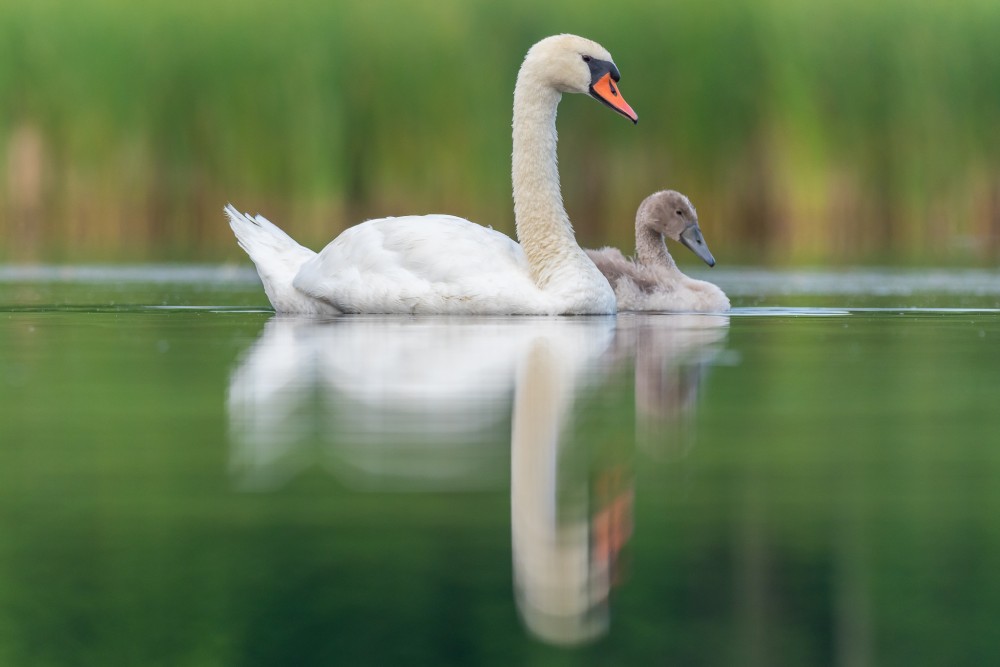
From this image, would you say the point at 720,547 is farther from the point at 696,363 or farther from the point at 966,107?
the point at 966,107

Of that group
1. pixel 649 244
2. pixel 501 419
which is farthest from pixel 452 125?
pixel 501 419

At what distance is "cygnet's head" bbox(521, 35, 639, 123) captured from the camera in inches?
398

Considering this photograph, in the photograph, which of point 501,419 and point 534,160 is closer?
point 501,419

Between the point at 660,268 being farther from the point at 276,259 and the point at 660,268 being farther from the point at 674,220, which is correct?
the point at 276,259

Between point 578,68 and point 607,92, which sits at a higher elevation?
point 578,68

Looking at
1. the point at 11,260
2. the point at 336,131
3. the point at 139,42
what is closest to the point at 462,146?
the point at 336,131

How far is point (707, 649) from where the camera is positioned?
284cm

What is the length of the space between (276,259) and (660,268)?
2.51m

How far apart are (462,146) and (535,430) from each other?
14.6 metres

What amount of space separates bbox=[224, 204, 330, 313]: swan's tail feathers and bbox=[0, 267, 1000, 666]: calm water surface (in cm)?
261

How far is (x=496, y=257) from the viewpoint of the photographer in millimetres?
9617

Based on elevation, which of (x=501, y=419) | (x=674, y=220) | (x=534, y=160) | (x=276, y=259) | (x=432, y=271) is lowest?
(x=501, y=419)

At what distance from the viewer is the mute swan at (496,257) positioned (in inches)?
375

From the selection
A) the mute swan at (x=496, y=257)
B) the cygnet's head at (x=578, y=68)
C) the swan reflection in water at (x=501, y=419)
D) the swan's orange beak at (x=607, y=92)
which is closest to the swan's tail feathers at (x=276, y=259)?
the mute swan at (x=496, y=257)
